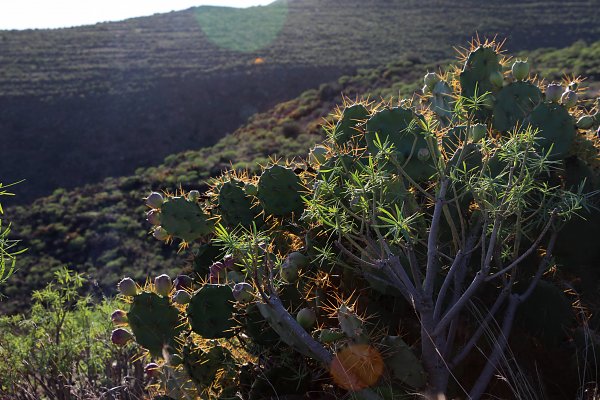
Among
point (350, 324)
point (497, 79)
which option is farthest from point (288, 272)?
point (497, 79)

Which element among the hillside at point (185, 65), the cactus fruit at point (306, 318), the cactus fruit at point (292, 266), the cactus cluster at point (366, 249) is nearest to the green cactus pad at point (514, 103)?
the cactus cluster at point (366, 249)

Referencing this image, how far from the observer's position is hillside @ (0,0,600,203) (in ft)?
105

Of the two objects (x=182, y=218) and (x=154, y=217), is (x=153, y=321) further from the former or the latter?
(x=154, y=217)

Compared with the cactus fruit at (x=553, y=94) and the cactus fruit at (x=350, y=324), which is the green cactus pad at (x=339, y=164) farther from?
the cactus fruit at (x=553, y=94)

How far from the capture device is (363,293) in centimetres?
333

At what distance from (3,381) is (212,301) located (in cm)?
221

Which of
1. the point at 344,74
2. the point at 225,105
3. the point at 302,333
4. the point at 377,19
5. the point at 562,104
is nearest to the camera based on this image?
the point at 302,333

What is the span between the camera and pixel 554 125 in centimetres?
358

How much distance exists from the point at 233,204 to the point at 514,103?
1682mm

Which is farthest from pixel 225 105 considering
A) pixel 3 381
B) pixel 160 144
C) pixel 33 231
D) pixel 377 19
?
pixel 3 381

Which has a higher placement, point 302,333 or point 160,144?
point 302,333

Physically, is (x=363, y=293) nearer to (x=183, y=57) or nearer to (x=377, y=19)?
(x=183, y=57)

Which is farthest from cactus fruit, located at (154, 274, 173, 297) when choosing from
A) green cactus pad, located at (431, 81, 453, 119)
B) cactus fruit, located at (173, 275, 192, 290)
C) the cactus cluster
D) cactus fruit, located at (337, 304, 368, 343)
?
green cactus pad, located at (431, 81, 453, 119)

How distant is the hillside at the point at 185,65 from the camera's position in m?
31.9
